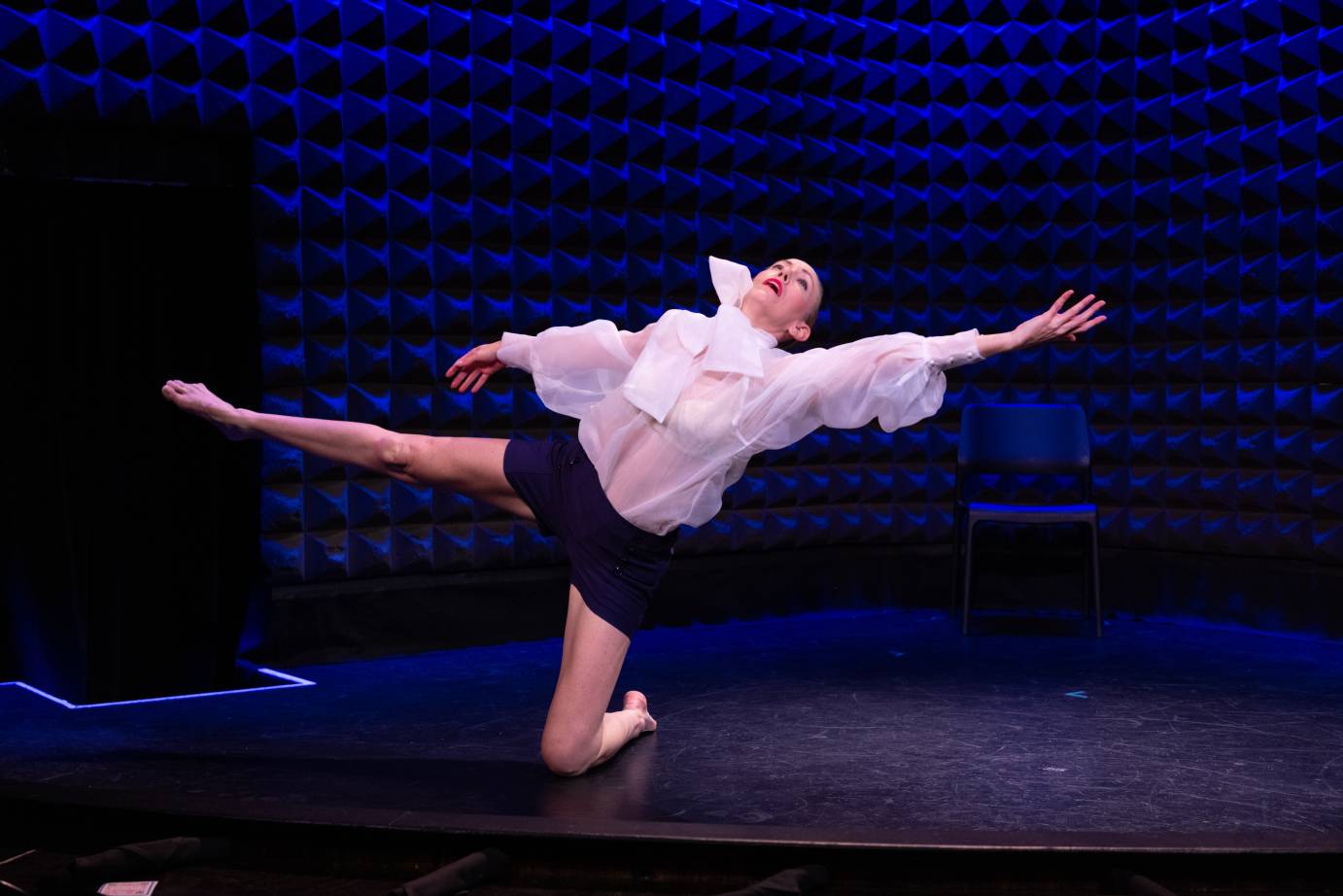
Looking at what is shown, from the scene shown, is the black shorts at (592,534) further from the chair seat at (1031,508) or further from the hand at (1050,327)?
the chair seat at (1031,508)

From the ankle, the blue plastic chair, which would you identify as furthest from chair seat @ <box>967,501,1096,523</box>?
the ankle

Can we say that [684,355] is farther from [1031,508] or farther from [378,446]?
[1031,508]

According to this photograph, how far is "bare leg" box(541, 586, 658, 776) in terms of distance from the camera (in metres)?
3.16

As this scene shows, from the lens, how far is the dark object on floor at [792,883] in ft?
8.20

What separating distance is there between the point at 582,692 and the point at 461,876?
2.17 feet

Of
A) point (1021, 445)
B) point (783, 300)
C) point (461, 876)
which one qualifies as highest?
point (783, 300)

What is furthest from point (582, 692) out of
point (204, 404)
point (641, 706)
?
point (204, 404)

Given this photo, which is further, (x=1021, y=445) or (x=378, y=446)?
(x=1021, y=445)

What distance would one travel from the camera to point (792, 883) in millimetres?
2547

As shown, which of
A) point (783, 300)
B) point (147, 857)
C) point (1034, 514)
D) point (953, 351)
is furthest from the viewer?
point (1034, 514)

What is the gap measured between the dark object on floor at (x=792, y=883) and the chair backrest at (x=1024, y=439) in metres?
3.27

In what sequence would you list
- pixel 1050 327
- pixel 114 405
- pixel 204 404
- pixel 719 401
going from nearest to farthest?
1. pixel 1050 327
2. pixel 719 401
3. pixel 204 404
4. pixel 114 405

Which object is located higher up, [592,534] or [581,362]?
[581,362]

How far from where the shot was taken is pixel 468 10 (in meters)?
4.95
